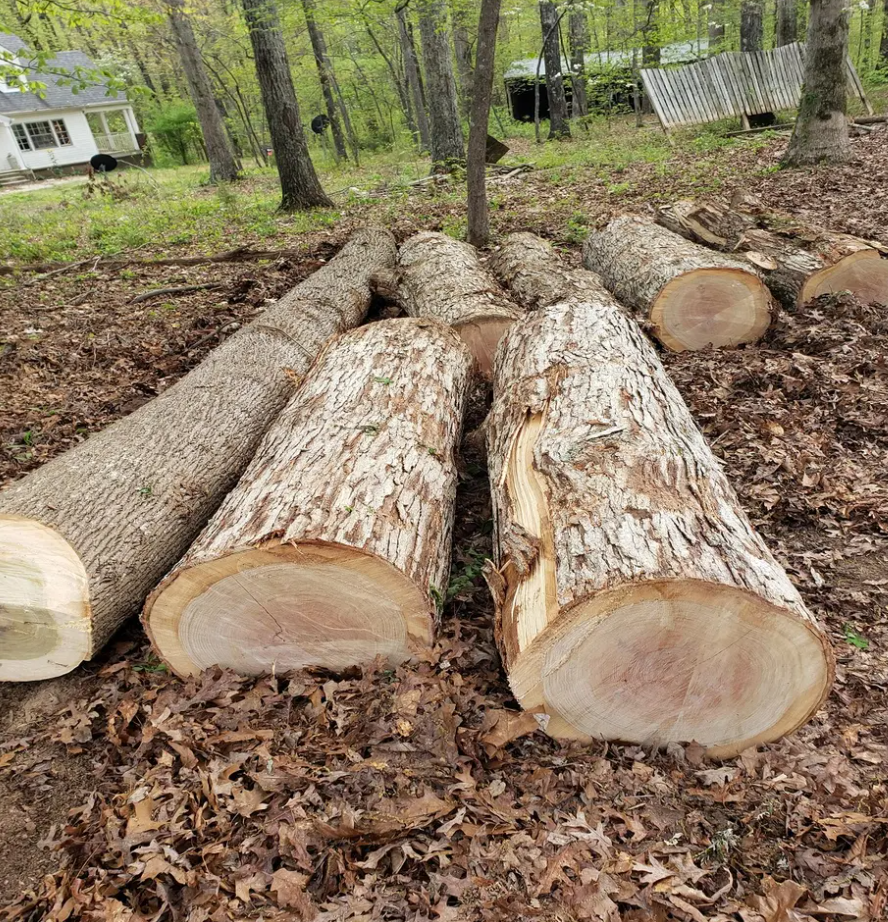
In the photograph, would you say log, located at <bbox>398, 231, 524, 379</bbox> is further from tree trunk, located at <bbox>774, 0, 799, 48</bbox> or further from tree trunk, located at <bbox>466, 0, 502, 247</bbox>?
tree trunk, located at <bbox>774, 0, 799, 48</bbox>

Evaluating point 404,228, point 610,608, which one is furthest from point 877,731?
point 404,228

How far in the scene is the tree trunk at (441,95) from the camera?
43.1 ft

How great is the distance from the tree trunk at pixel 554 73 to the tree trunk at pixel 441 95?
154 inches

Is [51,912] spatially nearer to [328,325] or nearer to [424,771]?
[424,771]

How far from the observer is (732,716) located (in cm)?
226

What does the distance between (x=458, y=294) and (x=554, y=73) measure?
1479cm

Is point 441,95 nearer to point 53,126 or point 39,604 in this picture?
point 39,604

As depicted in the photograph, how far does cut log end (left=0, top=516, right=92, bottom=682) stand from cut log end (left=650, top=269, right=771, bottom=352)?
15.4ft

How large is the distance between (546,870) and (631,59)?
880 inches

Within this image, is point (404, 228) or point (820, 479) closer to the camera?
point (820, 479)

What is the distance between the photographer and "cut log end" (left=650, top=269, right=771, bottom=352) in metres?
5.12

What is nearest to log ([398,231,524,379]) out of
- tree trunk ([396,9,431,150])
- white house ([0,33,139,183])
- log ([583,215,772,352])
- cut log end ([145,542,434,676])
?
log ([583,215,772,352])

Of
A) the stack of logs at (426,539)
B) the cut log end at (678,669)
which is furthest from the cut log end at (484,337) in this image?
the cut log end at (678,669)

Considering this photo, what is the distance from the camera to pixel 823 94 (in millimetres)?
9523
